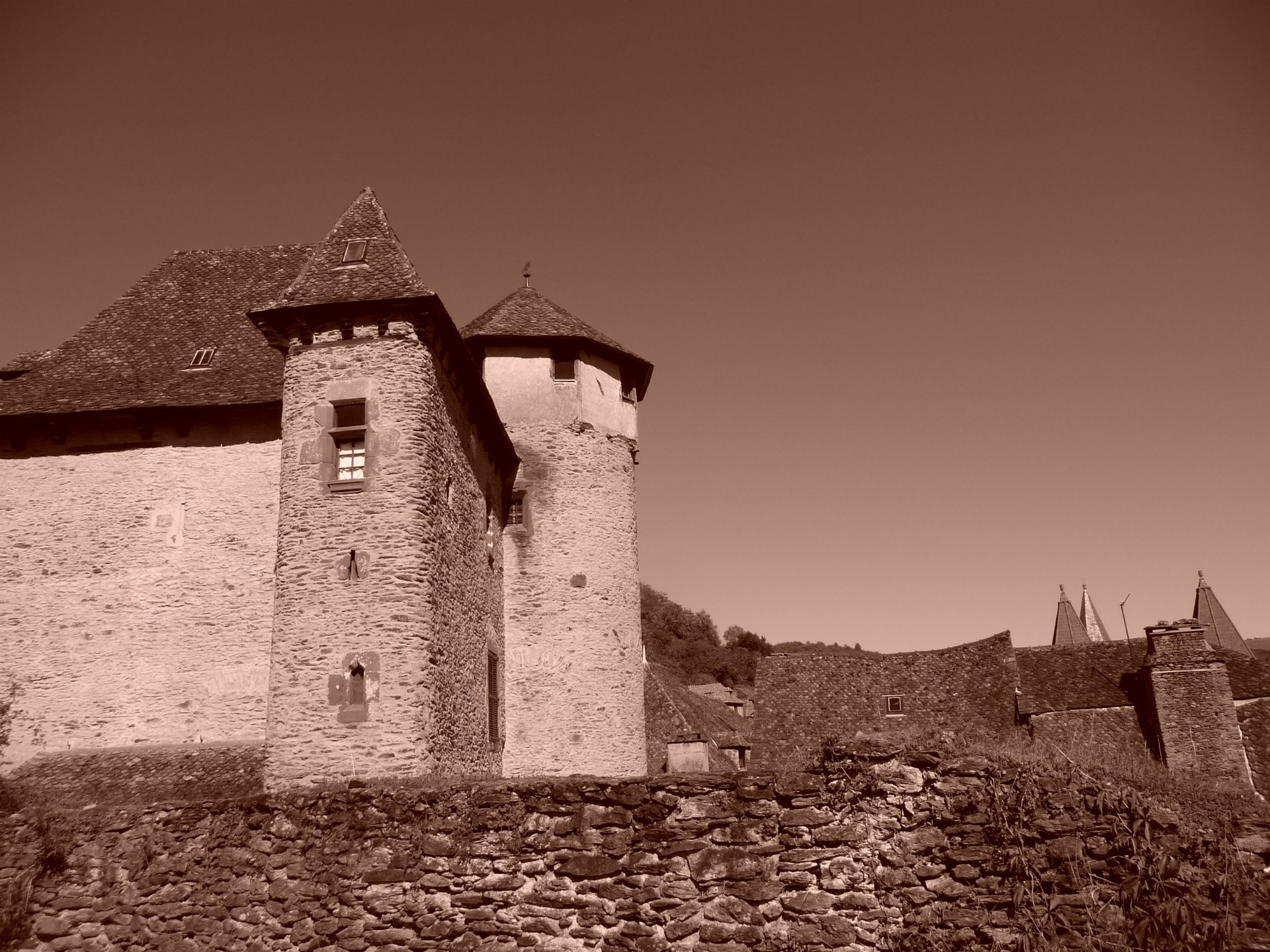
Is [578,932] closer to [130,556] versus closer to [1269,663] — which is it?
[130,556]

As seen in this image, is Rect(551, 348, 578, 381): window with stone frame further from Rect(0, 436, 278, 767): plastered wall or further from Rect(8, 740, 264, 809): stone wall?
Rect(8, 740, 264, 809): stone wall

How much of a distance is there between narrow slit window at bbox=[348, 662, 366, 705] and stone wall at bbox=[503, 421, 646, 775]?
582cm

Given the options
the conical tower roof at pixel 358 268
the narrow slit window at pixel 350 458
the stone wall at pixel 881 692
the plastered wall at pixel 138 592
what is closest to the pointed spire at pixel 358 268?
the conical tower roof at pixel 358 268

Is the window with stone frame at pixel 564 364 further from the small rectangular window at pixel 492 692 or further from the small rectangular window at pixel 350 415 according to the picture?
the small rectangular window at pixel 350 415

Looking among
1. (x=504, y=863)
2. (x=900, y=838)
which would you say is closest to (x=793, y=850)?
(x=900, y=838)

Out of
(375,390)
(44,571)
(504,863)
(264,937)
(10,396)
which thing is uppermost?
(10,396)

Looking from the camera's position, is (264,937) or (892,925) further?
(264,937)

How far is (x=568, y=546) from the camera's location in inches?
754

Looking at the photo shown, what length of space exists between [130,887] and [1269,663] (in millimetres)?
29323

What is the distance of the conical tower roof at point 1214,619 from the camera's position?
139 ft

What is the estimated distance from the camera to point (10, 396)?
16641 mm

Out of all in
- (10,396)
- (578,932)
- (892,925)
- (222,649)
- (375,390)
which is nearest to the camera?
(892,925)

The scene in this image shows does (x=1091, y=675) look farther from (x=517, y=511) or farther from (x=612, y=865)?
(x=612, y=865)

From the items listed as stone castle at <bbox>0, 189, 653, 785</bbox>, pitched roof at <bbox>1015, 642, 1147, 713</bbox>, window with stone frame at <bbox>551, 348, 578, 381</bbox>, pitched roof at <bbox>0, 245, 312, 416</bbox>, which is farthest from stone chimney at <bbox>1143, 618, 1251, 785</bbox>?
pitched roof at <bbox>0, 245, 312, 416</bbox>
